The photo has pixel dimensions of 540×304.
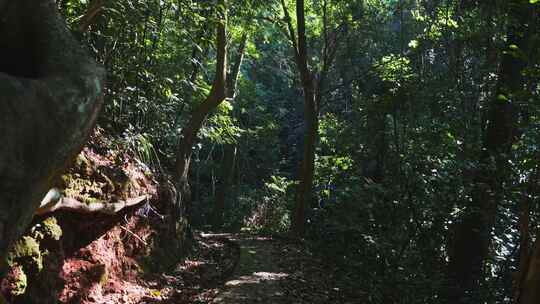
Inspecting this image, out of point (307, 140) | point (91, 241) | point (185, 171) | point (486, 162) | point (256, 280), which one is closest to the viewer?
point (91, 241)

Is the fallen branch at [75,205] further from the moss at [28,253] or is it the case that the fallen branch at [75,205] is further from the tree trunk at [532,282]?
the tree trunk at [532,282]

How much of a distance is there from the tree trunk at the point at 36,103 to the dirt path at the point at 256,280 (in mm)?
5478

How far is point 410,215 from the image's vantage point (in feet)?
31.1

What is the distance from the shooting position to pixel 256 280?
9.39 metres

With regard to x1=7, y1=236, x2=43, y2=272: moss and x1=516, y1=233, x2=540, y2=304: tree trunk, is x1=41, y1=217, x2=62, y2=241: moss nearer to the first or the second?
x1=7, y1=236, x2=43, y2=272: moss

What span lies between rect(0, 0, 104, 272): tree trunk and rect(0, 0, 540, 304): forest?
0.03 feet

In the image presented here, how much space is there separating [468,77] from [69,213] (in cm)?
1122

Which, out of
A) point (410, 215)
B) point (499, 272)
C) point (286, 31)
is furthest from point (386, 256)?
point (286, 31)

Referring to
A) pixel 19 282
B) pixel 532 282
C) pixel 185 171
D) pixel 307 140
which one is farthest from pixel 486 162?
pixel 185 171

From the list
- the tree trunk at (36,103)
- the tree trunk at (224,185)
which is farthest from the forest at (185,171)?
the tree trunk at (224,185)

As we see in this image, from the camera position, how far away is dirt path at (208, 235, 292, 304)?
26.2 ft

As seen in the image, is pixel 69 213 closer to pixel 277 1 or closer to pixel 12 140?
pixel 12 140

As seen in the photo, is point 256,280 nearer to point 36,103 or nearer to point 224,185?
point 36,103

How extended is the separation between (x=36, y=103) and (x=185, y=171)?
38.8 ft
